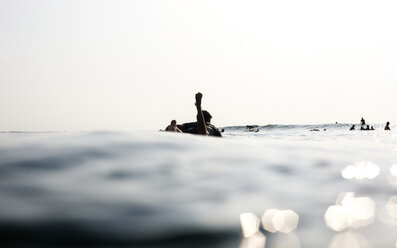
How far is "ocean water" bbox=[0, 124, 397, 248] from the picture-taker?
5.28 ft

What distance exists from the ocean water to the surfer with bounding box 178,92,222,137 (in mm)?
6027

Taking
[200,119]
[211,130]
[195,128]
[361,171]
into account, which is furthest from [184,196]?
[195,128]

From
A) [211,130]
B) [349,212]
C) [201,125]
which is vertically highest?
[201,125]

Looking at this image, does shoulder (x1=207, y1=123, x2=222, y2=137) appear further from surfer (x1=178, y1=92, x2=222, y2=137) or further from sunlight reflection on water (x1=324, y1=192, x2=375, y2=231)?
sunlight reflection on water (x1=324, y1=192, x2=375, y2=231)

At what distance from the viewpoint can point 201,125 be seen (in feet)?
30.1

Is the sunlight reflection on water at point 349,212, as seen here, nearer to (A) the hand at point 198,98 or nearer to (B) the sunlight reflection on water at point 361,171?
(B) the sunlight reflection on water at point 361,171

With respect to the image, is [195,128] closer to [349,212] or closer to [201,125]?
[201,125]

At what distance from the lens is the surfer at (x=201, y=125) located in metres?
9.15

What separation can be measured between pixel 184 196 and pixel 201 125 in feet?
23.6

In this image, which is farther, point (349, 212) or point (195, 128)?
point (195, 128)

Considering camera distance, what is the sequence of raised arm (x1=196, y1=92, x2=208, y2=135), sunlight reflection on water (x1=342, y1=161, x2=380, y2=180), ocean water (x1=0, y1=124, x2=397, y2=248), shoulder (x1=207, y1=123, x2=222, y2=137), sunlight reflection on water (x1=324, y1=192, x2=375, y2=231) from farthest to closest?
1. shoulder (x1=207, y1=123, x2=222, y2=137)
2. raised arm (x1=196, y1=92, x2=208, y2=135)
3. sunlight reflection on water (x1=342, y1=161, x2=380, y2=180)
4. sunlight reflection on water (x1=324, y1=192, x2=375, y2=231)
5. ocean water (x1=0, y1=124, x2=397, y2=248)

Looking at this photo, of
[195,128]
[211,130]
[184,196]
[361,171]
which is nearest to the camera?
[184,196]

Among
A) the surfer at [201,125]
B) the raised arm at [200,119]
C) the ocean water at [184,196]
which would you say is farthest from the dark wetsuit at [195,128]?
the ocean water at [184,196]

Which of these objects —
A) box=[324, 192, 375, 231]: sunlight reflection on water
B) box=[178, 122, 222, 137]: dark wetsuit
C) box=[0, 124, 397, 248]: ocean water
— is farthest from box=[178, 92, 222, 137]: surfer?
box=[324, 192, 375, 231]: sunlight reflection on water
